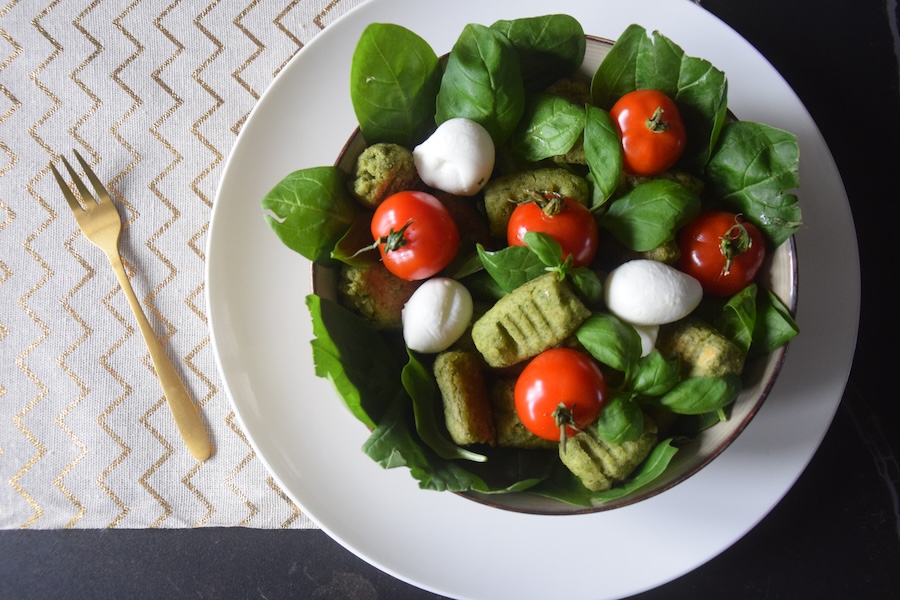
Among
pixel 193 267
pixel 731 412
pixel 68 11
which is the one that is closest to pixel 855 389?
pixel 731 412

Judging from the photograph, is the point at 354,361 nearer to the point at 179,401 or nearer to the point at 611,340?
the point at 611,340

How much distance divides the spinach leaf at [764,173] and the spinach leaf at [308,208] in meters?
0.53

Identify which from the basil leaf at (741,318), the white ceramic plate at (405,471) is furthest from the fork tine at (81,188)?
the basil leaf at (741,318)

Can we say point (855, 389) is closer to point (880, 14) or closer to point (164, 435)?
point (880, 14)

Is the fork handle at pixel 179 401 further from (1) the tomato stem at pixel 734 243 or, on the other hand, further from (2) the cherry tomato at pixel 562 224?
(1) the tomato stem at pixel 734 243

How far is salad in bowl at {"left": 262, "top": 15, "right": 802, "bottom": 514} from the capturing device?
0.92 meters

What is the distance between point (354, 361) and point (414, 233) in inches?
7.1

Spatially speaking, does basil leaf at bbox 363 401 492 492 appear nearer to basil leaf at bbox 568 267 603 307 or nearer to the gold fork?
basil leaf at bbox 568 267 603 307

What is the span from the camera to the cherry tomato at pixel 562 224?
0.93 metres

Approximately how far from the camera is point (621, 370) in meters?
0.95

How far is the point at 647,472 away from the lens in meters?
0.92

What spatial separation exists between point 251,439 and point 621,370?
22.2 inches

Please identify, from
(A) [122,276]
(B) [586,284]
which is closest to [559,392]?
(B) [586,284]

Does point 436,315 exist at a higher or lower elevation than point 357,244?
lower
